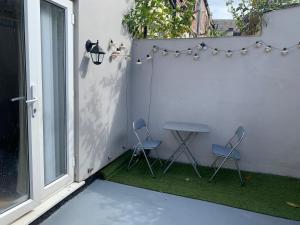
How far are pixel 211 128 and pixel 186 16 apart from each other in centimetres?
214

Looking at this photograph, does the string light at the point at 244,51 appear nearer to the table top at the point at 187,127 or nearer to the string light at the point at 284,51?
the string light at the point at 284,51

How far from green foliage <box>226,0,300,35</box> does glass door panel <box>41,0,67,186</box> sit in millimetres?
2916

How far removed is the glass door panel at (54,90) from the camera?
2.61m

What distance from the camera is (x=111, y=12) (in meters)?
3.59

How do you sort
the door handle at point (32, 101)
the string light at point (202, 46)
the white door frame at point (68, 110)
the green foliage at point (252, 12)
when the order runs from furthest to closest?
1. the green foliage at point (252, 12)
2. the string light at point (202, 46)
3. the white door frame at point (68, 110)
4. the door handle at point (32, 101)

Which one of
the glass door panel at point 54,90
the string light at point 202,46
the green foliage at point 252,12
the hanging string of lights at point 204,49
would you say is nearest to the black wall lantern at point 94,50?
the glass door panel at point 54,90

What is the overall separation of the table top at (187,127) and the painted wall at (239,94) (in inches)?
5.2

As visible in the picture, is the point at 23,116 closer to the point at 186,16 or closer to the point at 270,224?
the point at 270,224

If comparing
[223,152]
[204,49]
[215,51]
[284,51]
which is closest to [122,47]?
[204,49]

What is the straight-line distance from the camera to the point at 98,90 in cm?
350

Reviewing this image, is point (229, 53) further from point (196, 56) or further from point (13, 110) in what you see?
point (13, 110)

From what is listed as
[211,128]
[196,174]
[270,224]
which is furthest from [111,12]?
[270,224]

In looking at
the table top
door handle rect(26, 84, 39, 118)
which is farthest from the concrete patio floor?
door handle rect(26, 84, 39, 118)

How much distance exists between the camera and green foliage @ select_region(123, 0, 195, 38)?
416 cm
